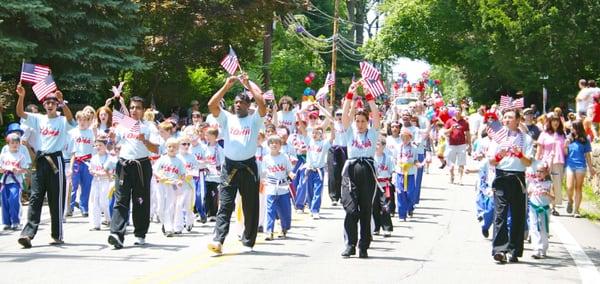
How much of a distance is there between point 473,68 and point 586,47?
12360mm

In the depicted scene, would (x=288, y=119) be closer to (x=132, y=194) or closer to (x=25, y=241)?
(x=132, y=194)

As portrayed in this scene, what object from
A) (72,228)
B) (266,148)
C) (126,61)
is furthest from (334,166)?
(126,61)

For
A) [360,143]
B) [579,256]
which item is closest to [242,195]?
[360,143]

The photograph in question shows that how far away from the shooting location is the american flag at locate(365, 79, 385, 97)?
12492mm

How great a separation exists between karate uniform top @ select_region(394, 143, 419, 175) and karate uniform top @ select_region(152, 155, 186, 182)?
421 centimetres

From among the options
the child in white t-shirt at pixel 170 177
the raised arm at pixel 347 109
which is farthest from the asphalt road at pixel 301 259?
the raised arm at pixel 347 109

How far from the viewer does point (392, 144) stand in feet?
57.2

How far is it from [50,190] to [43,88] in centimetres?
148

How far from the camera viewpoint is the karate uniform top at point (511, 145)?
11812 mm

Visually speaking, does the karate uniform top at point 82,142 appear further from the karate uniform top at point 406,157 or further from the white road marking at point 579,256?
the white road marking at point 579,256

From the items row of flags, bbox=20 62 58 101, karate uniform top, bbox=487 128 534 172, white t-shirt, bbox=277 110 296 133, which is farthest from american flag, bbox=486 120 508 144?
white t-shirt, bbox=277 110 296 133

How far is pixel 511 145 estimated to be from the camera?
1178 cm

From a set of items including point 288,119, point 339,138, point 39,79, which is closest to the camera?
point 39,79

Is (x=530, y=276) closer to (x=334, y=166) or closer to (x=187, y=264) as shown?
(x=187, y=264)
